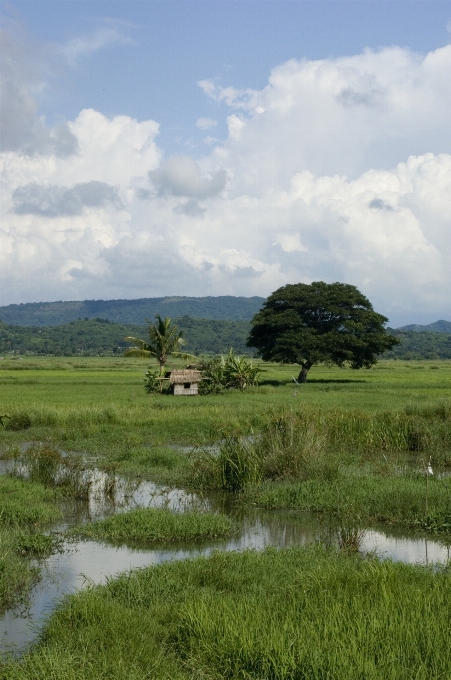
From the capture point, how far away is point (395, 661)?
18.6 feet

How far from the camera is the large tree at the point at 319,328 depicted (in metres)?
42.2

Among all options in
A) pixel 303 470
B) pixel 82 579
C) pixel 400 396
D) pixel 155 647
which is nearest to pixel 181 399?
pixel 400 396

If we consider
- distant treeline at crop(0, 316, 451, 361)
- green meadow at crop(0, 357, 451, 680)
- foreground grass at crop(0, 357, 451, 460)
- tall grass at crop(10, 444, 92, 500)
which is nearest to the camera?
green meadow at crop(0, 357, 451, 680)

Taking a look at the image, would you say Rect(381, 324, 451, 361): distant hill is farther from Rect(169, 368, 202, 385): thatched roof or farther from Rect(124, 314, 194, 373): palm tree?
Rect(169, 368, 202, 385): thatched roof

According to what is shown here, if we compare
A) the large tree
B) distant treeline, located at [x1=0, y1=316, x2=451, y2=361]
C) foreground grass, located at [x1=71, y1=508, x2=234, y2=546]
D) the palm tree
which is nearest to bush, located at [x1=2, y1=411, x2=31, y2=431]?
foreground grass, located at [x1=71, y1=508, x2=234, y2=546]

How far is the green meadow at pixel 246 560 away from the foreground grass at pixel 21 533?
28mm

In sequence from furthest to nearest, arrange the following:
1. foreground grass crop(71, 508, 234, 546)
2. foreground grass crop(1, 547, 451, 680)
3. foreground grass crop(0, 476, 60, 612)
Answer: foreground grass crop(71, 508, 234, 546) → foreground grass crop(0, 476, 60, 612) → foreground grass crop(1, 547, 451, 680)

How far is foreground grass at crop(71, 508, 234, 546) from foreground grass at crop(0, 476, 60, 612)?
2.81 feet

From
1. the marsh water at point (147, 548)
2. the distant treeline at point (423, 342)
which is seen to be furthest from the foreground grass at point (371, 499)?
the distant treeline at point (423, 342)

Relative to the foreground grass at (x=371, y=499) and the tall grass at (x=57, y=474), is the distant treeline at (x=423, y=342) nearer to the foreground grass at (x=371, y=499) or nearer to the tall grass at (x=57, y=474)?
the foreground grass at (x=371, y=499)

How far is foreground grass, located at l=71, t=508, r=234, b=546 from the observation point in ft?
35.0

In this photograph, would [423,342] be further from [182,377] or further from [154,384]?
[182,377]

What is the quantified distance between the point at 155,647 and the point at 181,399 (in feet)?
81.8

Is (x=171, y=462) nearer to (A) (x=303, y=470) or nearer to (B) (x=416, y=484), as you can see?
(A) (x=303, y=470)
